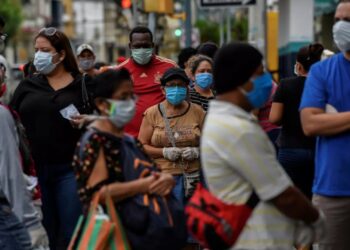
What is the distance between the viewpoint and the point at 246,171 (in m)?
4.62

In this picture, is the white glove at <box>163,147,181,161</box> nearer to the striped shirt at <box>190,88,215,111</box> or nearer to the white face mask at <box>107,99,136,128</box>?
the striped shirt at <box>190,88,215,111</box>

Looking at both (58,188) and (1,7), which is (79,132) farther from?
(1,7)

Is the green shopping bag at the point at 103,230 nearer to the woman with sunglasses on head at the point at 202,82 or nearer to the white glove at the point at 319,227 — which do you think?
the white glove at the point at 319,227

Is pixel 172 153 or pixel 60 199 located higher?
pixel 172 153

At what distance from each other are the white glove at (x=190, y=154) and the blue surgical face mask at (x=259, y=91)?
10.9 ft

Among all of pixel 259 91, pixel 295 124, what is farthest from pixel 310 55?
pixel 259 91

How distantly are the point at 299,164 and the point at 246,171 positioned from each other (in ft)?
13.4

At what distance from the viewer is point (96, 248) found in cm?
523

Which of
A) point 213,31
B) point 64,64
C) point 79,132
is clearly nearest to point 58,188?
point 79,132

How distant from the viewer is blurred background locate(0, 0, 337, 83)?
61.3 ft

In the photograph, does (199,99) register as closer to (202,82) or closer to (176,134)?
(202,82)

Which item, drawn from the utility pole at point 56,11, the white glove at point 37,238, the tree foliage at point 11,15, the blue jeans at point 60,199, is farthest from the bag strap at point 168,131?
the utility pole at point 56,11

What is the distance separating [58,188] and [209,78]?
2.16 metres

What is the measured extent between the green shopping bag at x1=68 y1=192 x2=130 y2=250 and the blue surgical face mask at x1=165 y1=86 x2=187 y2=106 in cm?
308
